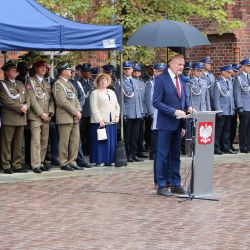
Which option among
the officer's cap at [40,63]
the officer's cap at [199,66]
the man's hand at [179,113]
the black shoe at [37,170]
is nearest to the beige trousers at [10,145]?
the black shoe at [37,170]

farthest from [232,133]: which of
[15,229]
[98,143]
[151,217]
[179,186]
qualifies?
[15,229]

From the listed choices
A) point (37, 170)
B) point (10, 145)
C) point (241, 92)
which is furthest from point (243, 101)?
point (10, 145)

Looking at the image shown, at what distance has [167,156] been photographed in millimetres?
13039

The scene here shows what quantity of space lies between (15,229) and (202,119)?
361 centimetres

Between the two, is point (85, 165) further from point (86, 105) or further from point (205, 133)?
point (205, 133)

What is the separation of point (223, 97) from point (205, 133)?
21.6 ft

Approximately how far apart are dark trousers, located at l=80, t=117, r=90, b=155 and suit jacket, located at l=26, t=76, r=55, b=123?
195cm

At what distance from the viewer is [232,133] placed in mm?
19984

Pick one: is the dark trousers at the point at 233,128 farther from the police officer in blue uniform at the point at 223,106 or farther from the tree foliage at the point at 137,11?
the tree foliage at the point at 137,11

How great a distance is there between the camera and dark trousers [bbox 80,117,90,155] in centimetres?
1806

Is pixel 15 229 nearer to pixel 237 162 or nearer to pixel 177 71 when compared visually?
pixel 177 71

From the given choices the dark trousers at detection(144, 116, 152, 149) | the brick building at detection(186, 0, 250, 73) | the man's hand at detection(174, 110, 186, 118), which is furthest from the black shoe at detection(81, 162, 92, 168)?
the brick building at detection(186, 0, 250, 73)

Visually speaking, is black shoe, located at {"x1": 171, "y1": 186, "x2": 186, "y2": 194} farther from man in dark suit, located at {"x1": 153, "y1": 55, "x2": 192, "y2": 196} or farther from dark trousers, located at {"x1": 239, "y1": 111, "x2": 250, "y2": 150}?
dark trousers, located at {"x1": 239, "y1": 111, "x2": 250, "y2": 150}

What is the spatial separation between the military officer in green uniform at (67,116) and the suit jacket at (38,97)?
16 centimetres
